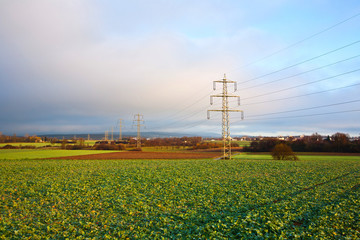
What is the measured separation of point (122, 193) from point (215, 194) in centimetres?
735

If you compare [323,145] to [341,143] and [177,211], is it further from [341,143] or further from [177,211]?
[177,211]

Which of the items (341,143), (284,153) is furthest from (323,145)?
(284,153)

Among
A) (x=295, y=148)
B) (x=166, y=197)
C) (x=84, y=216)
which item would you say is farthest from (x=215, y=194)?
(x=295, y=148)

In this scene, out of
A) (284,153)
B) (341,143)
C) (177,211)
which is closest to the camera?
(177,211)

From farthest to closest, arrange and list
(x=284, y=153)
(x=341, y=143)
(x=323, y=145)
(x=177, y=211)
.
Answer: (x=323, y=145)
(x=341, y=143)
(x=284, y=153)
(x=177, y=211)

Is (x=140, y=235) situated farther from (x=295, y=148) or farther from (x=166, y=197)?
(x=295, y=148)

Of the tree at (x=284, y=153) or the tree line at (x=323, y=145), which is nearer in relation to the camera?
the tree at (x=284, y=153)

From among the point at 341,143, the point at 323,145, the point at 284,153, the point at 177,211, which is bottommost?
the point at 284,153

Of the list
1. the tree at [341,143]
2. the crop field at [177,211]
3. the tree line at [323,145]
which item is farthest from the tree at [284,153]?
the crop field at [177,211]

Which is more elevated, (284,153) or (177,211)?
(177,211)

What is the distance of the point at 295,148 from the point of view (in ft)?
257

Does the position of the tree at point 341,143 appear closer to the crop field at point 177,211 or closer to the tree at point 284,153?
the tree at point 284,153

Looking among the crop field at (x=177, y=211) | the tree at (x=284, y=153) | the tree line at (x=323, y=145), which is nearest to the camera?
the crop field at (x=177, y=211)

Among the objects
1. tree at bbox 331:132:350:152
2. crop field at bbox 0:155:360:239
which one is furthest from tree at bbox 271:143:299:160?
crop field at bbox 0:155:360:239
